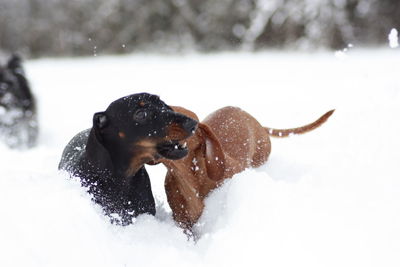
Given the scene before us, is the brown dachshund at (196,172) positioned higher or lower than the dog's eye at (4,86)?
higher

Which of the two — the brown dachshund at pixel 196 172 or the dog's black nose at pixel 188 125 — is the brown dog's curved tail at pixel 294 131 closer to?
the brown dachshund at pixel 196 172

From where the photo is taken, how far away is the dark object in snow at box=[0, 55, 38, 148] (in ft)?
Result: 20.4

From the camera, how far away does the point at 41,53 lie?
14.5 meters

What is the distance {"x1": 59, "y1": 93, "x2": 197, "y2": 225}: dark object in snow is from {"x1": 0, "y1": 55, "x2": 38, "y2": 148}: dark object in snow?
391cm

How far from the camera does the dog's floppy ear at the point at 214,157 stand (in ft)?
9.05

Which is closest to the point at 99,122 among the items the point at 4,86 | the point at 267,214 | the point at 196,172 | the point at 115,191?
the point at 115,191

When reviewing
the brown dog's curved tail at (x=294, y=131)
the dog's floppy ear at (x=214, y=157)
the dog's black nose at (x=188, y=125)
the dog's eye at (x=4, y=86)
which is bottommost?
the dog's eye at (x=4, y=86)

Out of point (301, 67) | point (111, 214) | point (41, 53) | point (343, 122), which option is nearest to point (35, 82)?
point (41, 53)

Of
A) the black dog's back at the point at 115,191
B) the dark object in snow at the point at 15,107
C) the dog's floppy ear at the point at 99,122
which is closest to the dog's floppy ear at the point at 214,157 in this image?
the black dog's back at the point at 115,191

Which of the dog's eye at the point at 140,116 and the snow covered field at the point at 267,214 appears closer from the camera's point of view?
the snow covered field at the point at 267,214

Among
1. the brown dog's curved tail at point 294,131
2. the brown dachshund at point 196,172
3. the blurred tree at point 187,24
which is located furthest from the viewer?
the blurred tree at point 187,24

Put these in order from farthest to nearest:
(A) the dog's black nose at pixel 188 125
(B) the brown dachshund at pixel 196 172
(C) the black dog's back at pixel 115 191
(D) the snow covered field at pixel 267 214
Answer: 1. (B) the brown dachshund at pixel 196 172
2. (C) the black dog's back at pixel 115 191
3. (A) the dog's black nose at pixel 188 125
4. (D) the snow covered field at pixel 267 214

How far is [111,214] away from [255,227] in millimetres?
675

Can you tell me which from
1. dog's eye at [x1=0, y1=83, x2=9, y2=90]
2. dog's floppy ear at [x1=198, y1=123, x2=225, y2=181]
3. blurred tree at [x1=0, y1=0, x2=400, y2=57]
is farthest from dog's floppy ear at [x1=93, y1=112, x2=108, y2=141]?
blurred tree at [x1=0, y1=0, x2=400, y2=57]
